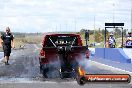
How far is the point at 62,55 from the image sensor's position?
14.1 m

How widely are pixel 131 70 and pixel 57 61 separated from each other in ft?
17.1

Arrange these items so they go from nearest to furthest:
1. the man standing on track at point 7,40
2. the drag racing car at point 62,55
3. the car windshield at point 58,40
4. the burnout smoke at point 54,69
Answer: the drag racing car at point 62,55, the burnout smoke at point 54,69, the car windshield at point 58,40, the man standing on track at point 7,40

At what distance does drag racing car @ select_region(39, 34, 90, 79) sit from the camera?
14086 mm

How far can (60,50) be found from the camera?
14008 millimetres

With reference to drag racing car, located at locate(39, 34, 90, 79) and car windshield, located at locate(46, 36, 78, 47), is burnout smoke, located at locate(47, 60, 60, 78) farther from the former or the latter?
car windshield, located at locate(46, 36, 78, 47)

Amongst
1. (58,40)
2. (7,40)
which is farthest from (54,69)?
(7,40)

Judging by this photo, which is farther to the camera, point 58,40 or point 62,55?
point 58,40

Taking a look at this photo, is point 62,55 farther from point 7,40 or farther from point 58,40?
point 7,40

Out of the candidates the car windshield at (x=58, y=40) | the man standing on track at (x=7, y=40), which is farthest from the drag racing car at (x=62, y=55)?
the man standing on track at (x=7, y=40)

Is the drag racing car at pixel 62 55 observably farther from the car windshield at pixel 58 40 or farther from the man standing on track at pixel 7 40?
the man standing on track at pixel 7 40

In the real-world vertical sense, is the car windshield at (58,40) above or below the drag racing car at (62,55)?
above

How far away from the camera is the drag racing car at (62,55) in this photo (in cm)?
1409

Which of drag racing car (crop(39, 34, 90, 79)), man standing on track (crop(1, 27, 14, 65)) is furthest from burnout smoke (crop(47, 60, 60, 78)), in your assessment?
man standing on track (crop(1, 27, 14, 65))

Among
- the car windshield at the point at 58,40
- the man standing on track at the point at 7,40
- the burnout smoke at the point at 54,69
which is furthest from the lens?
the man standing on track at the point at 7,40
